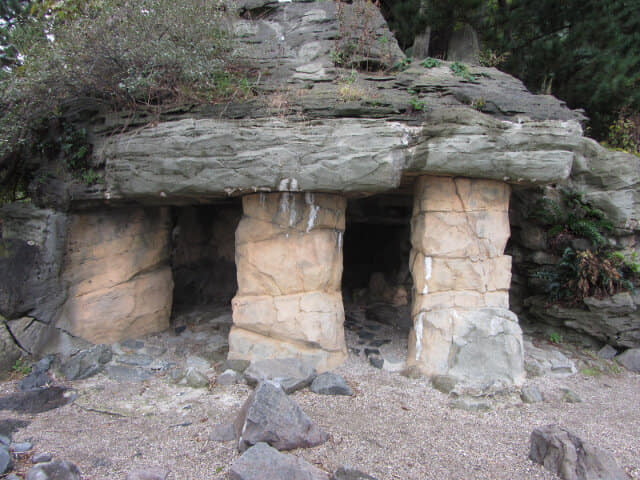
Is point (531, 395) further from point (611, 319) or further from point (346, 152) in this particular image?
→ point (346, 152)

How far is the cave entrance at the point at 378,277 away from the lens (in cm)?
621

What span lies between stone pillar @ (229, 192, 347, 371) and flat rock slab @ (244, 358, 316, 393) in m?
0.19

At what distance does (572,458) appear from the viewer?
3053mm

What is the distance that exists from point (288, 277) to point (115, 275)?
275 cm

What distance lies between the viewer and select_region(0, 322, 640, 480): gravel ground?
322 cm

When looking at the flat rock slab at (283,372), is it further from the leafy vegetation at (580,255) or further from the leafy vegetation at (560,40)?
the leafy vegetation at (560,40)

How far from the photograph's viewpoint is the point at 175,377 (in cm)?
499

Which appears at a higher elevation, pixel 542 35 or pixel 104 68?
pixel 542 35

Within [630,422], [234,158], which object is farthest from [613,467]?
[234,158]

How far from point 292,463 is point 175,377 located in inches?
103

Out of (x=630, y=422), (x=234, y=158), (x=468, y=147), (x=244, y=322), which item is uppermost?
(x=468, y=147)

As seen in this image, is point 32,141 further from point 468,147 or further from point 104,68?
point 468,147

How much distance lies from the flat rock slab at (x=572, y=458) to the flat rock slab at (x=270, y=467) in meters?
1.76

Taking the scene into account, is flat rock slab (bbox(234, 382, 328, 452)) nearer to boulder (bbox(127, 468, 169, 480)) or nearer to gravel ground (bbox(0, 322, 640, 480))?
gravel ground (bbox(0, 322, 640, 480))
